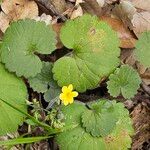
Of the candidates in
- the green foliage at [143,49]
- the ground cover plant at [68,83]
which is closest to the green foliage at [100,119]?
the ground cover plant at [68,83]

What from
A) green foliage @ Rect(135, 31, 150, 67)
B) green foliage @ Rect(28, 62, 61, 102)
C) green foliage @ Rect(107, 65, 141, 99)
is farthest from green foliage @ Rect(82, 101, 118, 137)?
green foliage @ Rect(135, 31, 150, 67)

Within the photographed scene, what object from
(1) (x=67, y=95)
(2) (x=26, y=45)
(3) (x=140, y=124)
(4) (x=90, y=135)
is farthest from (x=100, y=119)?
(2) (x=26, y=45)

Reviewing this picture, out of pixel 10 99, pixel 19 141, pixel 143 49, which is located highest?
pixel 143 49

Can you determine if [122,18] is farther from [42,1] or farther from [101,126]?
[101,126]

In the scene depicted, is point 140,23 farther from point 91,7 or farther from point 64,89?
point 64,89

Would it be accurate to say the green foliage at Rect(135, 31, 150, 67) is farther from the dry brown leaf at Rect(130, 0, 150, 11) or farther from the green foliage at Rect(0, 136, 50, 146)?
the green foliage at Rect(0, 136, 50, 146)
